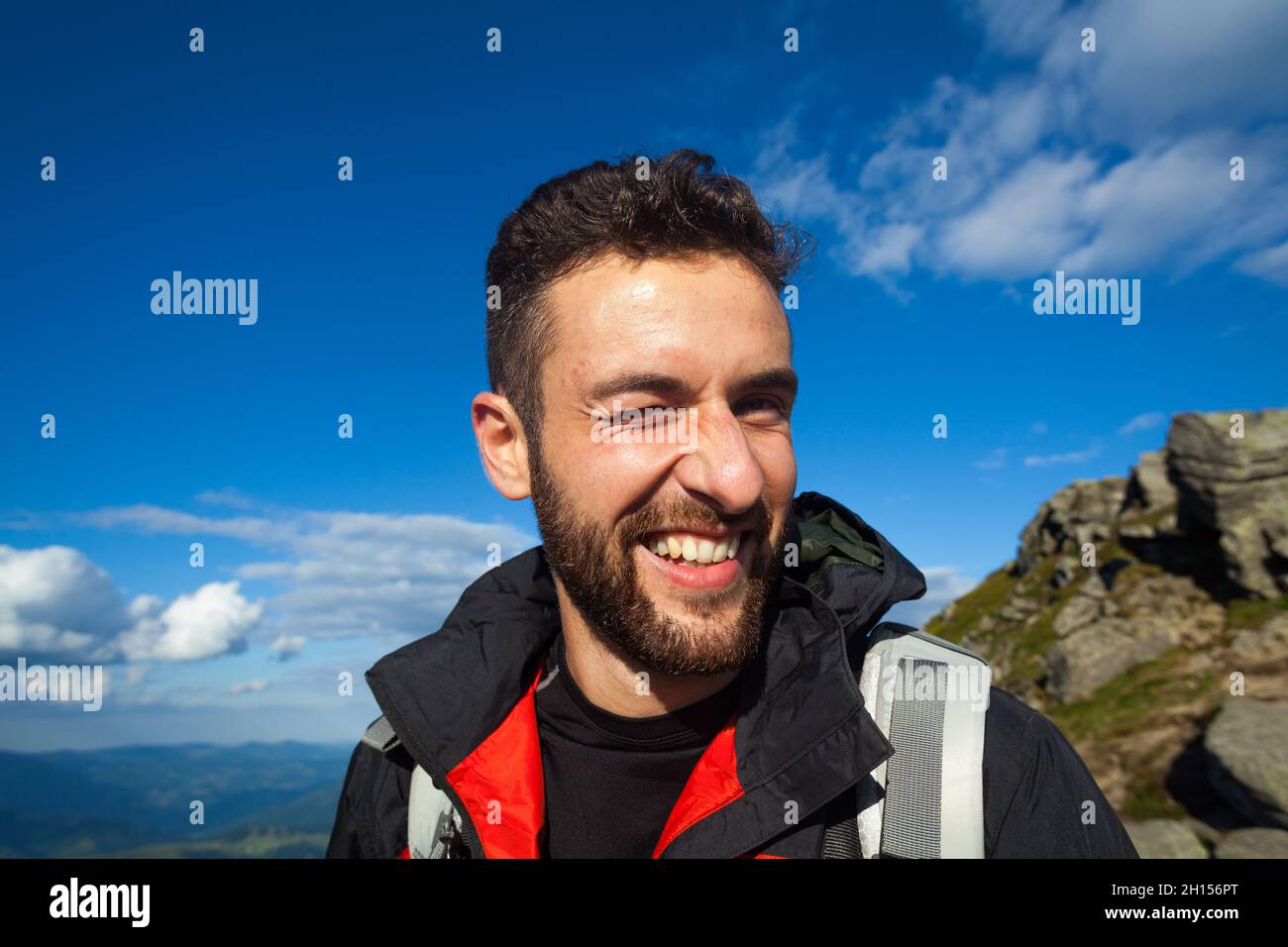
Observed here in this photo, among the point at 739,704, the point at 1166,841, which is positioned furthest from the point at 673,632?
the point at 1166,841

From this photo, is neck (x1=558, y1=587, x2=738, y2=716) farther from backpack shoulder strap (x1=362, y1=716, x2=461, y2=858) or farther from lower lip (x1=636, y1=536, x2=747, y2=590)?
backpack shoulder strap (x1=362, y1=716, x2=461, y2=858)

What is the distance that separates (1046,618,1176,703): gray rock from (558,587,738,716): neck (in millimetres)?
48141

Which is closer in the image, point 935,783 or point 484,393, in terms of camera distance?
point 935,783

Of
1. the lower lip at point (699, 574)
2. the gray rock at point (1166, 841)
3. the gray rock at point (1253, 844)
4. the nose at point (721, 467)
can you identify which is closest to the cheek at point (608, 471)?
the nose at point (721, 467)

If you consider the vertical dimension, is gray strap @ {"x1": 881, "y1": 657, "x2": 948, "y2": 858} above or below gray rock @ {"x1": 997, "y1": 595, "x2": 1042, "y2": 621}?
above

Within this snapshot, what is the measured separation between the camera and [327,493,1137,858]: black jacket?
3256 mm

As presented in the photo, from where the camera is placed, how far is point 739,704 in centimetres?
402

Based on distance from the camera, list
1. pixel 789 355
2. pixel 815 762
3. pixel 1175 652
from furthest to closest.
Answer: pixel 1175 652, pixel 789 355, pixel 815 762

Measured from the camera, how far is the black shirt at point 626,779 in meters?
3.93

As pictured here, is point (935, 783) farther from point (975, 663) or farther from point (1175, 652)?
point (1175, 652)

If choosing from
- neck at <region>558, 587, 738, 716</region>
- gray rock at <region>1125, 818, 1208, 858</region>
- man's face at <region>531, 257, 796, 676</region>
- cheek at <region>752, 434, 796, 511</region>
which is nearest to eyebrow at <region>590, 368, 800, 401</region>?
man's face at <region>531, 257, 796, 676</region>
